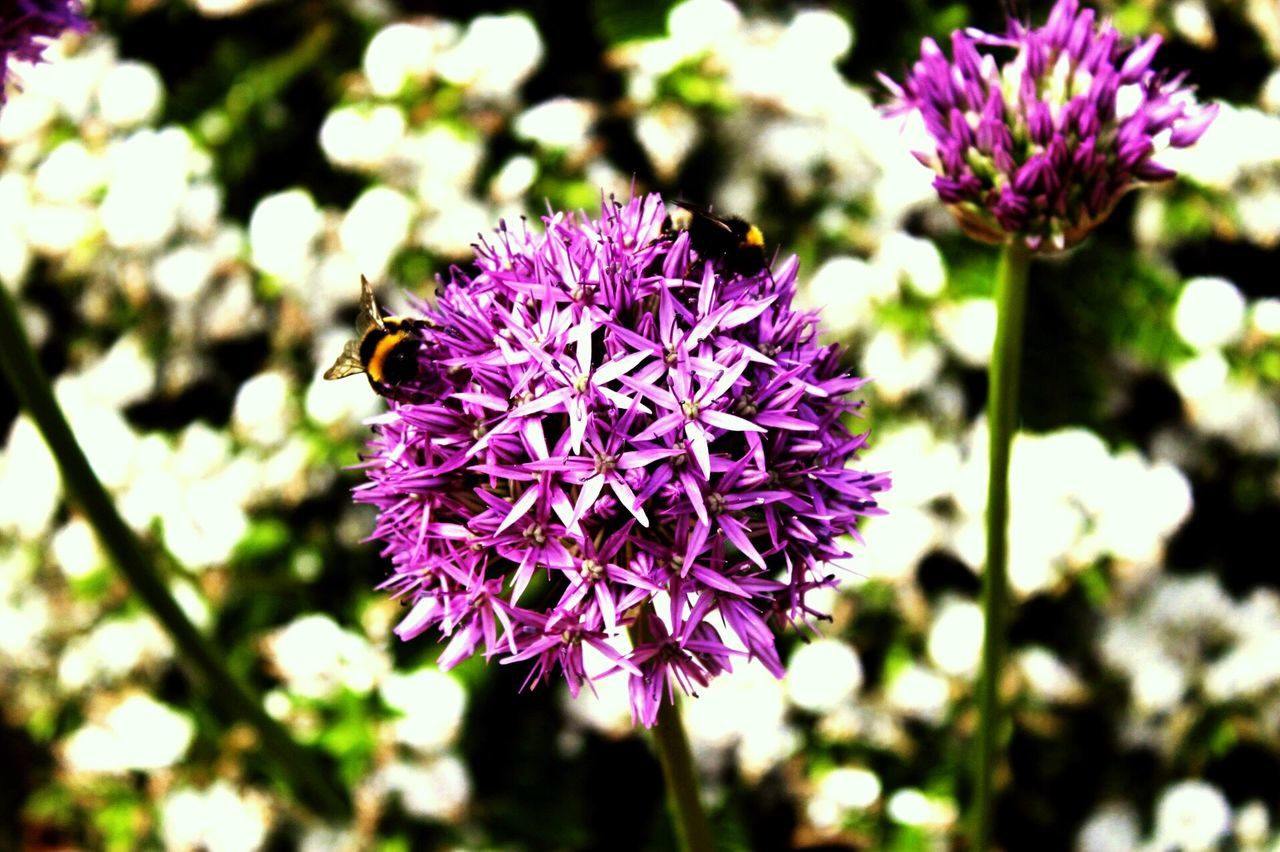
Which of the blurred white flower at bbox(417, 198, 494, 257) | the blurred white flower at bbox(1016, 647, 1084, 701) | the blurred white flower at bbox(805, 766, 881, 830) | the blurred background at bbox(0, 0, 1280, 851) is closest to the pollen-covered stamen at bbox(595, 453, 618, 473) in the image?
the blurred background at bbox(0, 0, 1280, 851)

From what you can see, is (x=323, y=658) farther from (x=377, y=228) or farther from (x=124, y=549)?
(x=377, y=228)

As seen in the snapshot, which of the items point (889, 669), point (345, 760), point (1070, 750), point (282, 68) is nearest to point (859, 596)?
point (889, 669)

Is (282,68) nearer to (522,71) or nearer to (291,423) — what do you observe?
(522,71)

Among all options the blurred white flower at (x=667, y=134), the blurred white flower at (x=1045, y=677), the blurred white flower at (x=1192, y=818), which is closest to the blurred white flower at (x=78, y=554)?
the blurred white flower at (x=667, y=134)

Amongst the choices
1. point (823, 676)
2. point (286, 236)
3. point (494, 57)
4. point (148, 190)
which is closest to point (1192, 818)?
point (823, 676)

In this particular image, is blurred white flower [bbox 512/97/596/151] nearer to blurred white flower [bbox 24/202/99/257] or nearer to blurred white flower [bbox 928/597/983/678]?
blurred white flower [bbox 24/202/99/257]

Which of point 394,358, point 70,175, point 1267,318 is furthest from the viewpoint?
point 70,175

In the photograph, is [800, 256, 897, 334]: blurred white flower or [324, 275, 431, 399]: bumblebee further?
[800, 256, 897, 334]: blurred white flower
